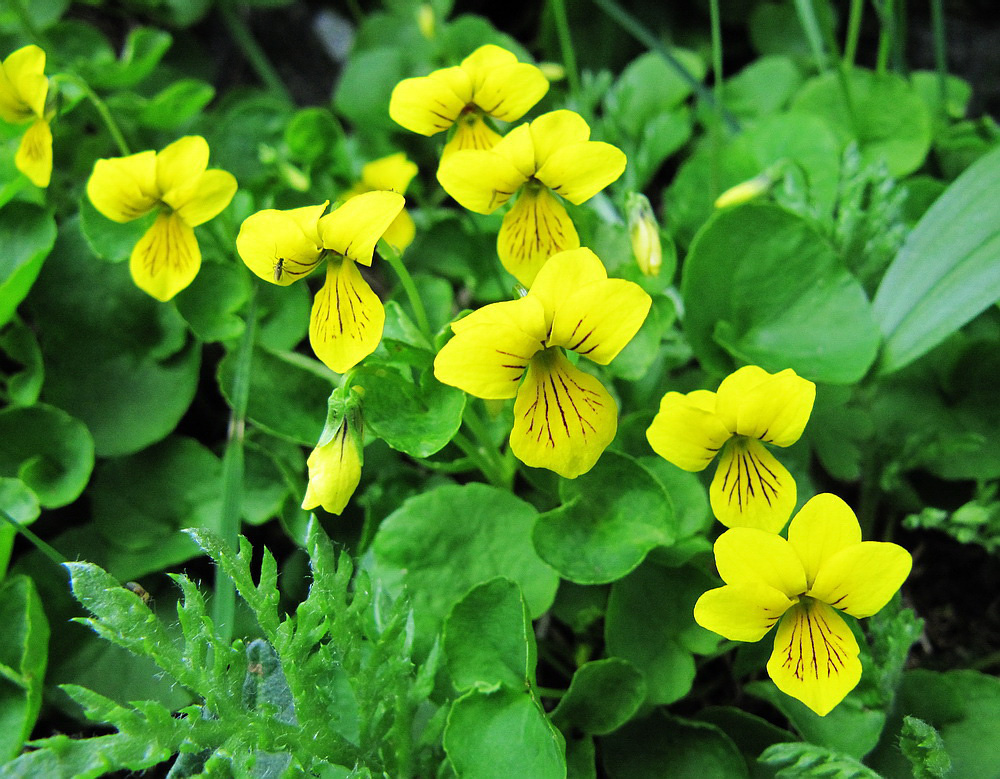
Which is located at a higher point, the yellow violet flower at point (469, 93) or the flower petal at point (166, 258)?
the yellow violet flower at point (469, 93)

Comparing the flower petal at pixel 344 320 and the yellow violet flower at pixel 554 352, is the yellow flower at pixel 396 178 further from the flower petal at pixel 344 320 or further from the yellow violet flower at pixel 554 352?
the yellow violet flower at pixel 554 352

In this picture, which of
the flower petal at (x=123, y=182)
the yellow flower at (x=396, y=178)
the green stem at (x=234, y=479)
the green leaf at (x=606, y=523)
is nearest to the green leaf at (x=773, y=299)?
the green leaf at (x=606, y=523)

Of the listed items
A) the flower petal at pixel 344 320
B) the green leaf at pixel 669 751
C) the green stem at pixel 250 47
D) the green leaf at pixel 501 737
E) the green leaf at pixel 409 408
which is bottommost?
the green leaf at pixel 669 751

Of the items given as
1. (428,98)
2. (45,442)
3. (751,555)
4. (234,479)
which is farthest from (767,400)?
(45,442)

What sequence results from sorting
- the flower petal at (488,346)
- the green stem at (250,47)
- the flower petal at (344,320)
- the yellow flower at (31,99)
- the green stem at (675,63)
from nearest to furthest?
the flower petal at (488,346)
the flower petal at (344,320)
the yellow flower at (31,99)
the green stem at (675,63)
the green stem at (250,47)

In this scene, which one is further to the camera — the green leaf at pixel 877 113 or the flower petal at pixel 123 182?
the green leaf at pixel 877 113

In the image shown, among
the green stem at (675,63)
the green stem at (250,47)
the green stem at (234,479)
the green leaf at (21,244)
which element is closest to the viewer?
the green stem at (234,479)

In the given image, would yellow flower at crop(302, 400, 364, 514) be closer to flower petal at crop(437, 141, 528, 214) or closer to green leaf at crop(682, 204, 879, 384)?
flower petal at crop(437, 141, 528, 214)

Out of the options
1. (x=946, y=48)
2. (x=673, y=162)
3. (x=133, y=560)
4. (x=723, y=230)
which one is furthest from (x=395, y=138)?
(x=946, y=48)
